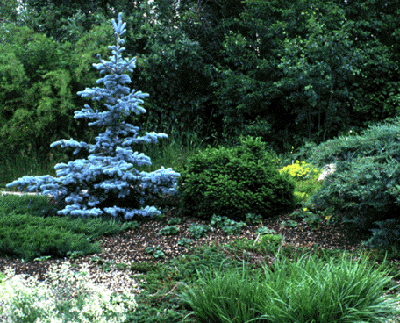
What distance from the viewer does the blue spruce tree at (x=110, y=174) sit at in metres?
4.92

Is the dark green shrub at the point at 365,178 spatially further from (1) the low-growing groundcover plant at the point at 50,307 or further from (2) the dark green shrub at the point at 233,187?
(1) the low-growing groundcover plant at the point at 50,307

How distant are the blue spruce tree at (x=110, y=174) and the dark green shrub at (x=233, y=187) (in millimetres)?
322

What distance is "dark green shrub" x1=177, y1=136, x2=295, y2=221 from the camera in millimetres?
4824

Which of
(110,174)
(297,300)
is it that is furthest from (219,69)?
(297,300)

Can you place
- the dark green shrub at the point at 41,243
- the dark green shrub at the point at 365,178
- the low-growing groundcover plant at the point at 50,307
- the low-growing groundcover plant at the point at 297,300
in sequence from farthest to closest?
the dark green shrub at the point at 41,243 → the dark green shrub at the point at 365,178 → the low-growing groundcover plant at the point at 297,300 → the low-growing groundcover plant at the point at 50,307

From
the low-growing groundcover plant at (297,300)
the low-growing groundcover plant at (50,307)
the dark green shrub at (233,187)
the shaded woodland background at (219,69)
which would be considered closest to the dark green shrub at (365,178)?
the dark green shrub at (233,187)

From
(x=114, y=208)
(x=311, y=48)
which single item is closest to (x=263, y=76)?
(x=311, y=48)

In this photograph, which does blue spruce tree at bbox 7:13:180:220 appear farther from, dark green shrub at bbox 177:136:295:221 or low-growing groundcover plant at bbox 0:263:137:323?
low-growing groundcover plant at bbox 0:263:137:323

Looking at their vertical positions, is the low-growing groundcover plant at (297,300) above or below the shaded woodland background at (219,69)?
below

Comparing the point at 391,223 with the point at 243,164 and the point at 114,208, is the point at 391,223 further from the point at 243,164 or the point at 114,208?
the point at 114,208

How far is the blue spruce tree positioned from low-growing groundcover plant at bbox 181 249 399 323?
8.26 feet

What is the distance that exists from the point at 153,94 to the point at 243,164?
15.0 ft

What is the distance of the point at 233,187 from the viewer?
191 inches

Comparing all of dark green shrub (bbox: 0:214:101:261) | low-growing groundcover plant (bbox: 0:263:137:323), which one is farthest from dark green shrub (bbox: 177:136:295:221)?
low-growing groundcover plant (bbox: 0:263:137:323)
